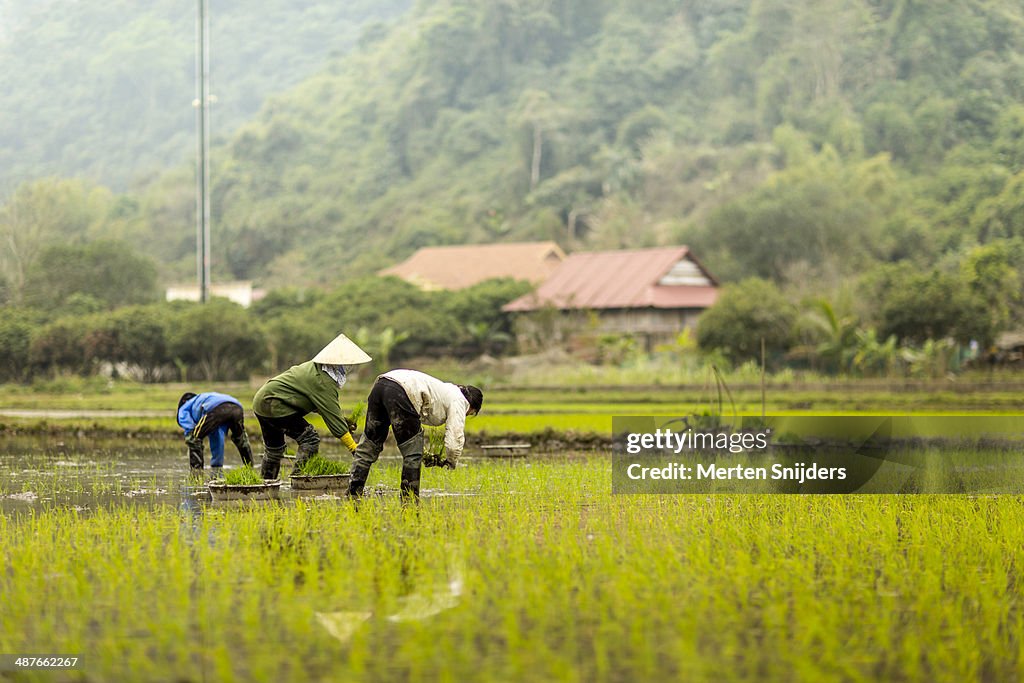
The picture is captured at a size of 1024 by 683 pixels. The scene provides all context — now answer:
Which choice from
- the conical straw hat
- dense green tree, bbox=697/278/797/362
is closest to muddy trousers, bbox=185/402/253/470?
the conical straw hat

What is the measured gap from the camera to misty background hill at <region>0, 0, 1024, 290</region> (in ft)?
173

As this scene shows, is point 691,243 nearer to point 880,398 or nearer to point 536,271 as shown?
point 536,271

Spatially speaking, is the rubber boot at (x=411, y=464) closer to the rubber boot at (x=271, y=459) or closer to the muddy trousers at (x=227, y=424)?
the rubber boot at (x=271, y=459)

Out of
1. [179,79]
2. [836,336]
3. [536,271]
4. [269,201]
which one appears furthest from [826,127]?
[179,79]

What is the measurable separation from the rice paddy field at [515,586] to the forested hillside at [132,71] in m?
74.2

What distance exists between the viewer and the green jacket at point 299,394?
10797 millimetres

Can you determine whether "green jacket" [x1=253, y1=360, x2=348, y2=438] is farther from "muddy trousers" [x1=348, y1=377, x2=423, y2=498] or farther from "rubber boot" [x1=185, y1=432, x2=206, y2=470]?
"rubber boot" [x1=185, y1=432, x2=206, y2=470]

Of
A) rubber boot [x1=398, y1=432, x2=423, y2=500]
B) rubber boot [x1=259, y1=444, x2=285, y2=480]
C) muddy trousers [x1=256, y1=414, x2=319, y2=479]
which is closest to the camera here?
rubber boot [x1=398, y1=432, x2=423, y2=500]

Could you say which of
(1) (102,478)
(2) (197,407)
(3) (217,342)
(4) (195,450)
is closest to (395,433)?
(2) (197,407)

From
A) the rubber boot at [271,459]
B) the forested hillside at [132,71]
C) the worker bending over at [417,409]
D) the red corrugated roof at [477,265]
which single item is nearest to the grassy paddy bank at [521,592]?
the worker bending over at [417,409]

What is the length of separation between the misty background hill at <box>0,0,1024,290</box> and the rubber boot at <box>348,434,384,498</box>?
37.6 metres

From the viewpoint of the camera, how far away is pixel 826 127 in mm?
68312

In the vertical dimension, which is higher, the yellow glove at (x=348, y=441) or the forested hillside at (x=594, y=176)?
the forested hillside at (x=594, y=176)

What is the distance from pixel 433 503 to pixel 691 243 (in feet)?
141
